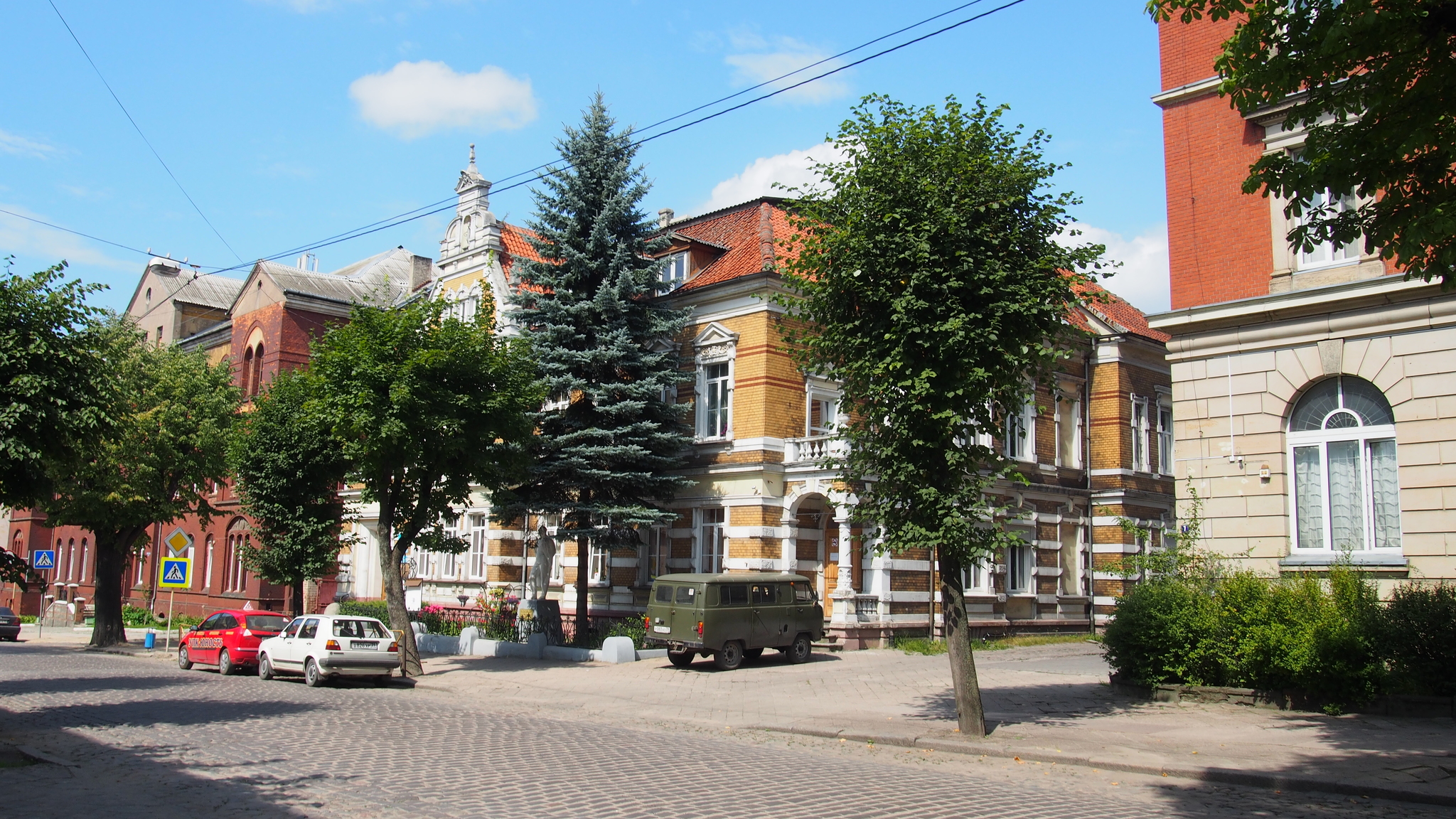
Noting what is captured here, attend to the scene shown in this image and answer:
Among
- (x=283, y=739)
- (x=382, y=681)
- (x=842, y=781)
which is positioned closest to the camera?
(x=842, y=781)

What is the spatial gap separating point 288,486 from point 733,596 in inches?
476

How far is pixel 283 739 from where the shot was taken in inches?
499

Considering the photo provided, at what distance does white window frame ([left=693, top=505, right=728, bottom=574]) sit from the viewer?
28.1 m

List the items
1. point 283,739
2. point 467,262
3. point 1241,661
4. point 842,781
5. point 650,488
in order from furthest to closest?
point 467,262 → point 650,488 → point 1241,661 → point 283,739 → point 842,781

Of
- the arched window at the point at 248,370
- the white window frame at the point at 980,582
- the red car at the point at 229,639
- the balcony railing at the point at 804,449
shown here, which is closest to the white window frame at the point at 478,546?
the red car at the point at 229,639

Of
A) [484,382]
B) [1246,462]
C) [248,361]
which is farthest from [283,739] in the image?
[248,361]

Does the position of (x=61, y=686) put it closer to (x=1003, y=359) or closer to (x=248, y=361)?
(x=1003, y=359)

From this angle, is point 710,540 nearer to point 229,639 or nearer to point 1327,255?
point 229,639

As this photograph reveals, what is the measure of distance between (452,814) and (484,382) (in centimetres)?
1505

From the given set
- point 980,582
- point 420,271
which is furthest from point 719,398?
point 420,271

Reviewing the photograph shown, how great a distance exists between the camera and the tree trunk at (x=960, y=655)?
13656 millimetres

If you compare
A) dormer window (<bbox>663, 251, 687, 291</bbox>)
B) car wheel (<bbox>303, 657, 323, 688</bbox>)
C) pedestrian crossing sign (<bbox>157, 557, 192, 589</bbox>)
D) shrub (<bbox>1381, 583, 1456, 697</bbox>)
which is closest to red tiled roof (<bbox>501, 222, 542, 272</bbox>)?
dormer window (<bbox>663, 251, 687, 291</bbox>)

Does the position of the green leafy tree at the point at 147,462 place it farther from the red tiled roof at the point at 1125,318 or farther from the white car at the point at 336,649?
the red tiled roof at the point at 1125,318

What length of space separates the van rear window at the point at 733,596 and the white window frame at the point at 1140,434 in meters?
18.0
